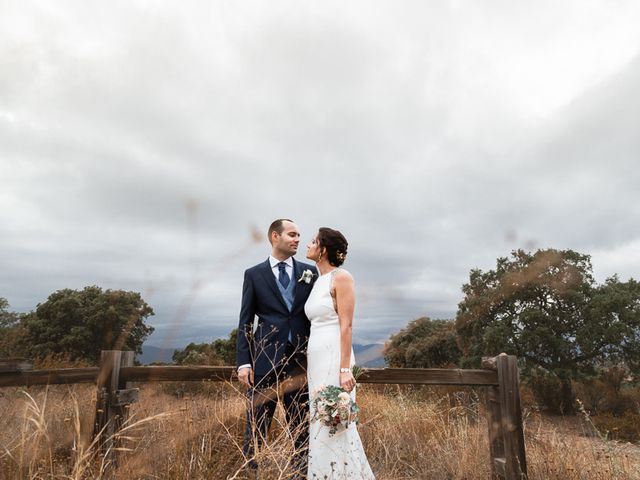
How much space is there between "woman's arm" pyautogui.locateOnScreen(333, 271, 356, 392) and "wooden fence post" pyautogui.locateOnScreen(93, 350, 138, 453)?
221cm

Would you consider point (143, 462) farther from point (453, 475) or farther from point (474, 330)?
point (474, 330)

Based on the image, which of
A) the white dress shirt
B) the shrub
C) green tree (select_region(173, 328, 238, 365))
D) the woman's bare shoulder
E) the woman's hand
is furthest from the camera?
green tree (select_region(173, 328, 238, 365))

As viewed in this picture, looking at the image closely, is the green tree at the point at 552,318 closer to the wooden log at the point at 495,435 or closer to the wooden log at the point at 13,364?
the wooden log at the point at 495,435

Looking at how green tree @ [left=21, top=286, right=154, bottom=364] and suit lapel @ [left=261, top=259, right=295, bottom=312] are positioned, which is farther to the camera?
green tree @ [left=21, top=286, right=154, bottom=364]

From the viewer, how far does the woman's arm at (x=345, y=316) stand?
11.6ft

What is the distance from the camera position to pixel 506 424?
4.38 m

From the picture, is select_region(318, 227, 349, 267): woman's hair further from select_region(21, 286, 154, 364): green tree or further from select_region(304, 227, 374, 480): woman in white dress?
select_region(21, 286, 154, 364): green tree

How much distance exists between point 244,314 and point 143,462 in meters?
1.36

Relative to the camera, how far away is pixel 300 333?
392cm

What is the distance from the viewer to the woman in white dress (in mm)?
3529

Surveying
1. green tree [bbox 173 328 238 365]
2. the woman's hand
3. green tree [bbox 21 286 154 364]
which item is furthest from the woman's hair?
green tree [bbox 21 286 154 364]

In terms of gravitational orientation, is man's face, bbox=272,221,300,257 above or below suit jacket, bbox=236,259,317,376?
above

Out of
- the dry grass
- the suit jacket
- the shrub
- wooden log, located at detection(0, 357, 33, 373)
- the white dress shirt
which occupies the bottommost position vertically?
the shrub

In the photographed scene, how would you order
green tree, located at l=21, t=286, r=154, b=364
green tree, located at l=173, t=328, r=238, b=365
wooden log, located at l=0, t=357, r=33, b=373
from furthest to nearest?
green tree, located at l=21, t=286, r=154, b=364 → green tree, located at l=173, t=328, r=238, b=365 → wooden log, located at l=0, t=357, r=33, b=373
